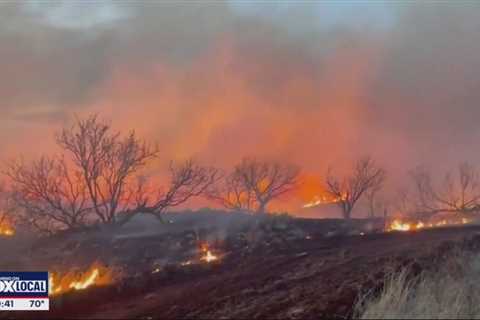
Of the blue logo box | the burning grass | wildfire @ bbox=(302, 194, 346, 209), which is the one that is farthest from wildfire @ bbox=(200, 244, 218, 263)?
wildfire @ bbox=(302, 194, 346, 209)

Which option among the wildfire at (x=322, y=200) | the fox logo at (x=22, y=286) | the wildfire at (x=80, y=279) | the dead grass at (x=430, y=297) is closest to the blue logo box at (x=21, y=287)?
the fox logo at (x=22, y=286)

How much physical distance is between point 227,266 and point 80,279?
4265mm

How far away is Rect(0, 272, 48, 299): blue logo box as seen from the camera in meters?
12.0

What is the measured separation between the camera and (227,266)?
15.1 meters

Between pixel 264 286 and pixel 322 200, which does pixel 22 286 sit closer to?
pixel 264 286

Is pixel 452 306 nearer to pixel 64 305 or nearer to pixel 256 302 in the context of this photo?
pixel 256 302

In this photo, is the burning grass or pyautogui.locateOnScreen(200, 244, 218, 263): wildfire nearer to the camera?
pyautogui.locateOnScreen(200, 244, 218, 263): wildfire

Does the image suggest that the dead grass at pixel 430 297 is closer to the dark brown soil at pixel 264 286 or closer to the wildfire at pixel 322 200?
the dark brown soil at pixel 264 286

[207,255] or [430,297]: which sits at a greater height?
[207,255]

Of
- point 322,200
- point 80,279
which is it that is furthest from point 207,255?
point 322,200

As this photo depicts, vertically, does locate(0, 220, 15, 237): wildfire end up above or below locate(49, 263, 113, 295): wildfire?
above

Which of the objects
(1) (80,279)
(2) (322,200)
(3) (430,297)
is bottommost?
(3) (430,297)

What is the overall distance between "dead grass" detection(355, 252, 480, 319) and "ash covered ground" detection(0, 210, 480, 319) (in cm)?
48

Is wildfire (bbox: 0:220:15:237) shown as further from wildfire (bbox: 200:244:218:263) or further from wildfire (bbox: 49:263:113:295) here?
wildfire (bbox: 49:263:113:295)
